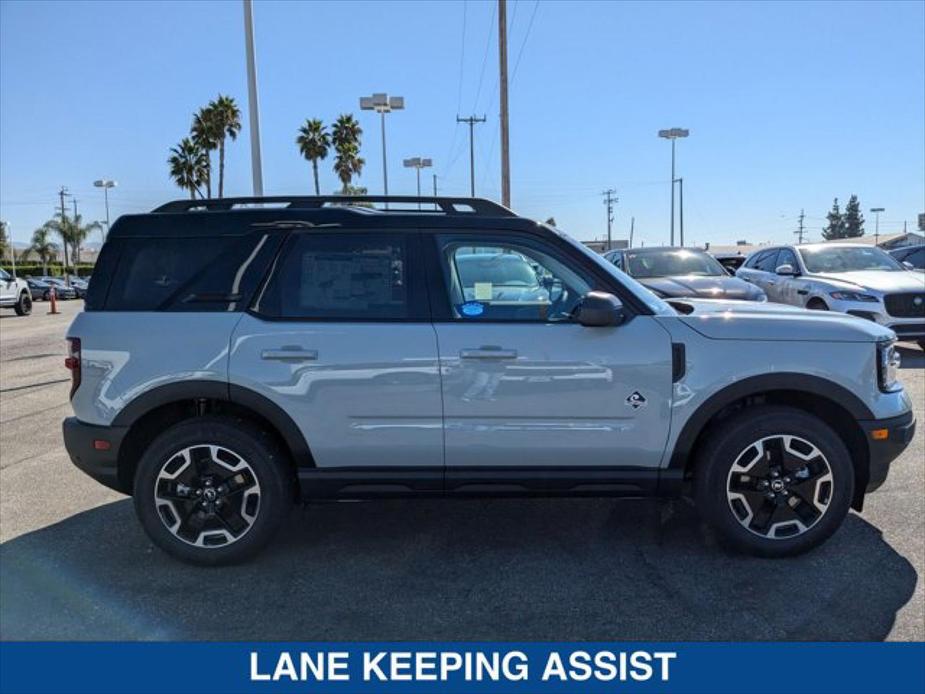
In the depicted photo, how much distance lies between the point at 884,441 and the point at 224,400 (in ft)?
11.1

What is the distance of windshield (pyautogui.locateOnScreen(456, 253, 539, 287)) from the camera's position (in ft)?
12.6

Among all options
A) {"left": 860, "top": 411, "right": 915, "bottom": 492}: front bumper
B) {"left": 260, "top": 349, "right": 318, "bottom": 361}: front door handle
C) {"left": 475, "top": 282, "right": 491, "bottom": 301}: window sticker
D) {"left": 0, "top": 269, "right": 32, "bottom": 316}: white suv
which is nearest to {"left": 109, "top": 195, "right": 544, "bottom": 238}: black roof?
{"left": 475, "top": 282, "right": 491, "bottom": 301}: window sticker

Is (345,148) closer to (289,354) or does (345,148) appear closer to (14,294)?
(14,294)

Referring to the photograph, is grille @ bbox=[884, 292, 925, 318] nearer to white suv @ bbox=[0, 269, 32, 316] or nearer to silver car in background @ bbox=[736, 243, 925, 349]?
silver car in background @ bbox=[736, 243, 925, 349]

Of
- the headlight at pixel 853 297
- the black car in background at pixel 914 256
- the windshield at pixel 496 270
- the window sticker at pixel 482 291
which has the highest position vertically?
the black car in background at pixel 914 256

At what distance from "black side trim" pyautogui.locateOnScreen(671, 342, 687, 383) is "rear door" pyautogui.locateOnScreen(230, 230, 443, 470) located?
1.19 meters

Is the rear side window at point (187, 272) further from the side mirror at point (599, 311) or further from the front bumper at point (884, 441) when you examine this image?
the front bumper at point (884, 441)

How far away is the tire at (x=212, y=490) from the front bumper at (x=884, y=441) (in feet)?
9.91

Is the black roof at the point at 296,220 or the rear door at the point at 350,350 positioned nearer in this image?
the rear door at the point at 350,350

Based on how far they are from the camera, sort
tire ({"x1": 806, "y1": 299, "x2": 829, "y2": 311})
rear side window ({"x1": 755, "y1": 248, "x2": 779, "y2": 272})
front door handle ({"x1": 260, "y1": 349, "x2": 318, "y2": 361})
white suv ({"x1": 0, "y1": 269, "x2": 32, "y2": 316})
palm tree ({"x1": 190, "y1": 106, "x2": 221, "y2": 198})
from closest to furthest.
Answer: front door handle ({"x1": 260, "y1": 349, "x2": 318, "y2": 361})
tire ({"x1": 806, "y1": 299, "x2": 829, "y2": 311})
rear side window ({"x1": 755, "y1": 248, "x2": 779, "y2": 272})
white suv ({"x1": 0, "y1": 269, "x2": 32, "y2": 316})
palm tree ({"x1": 190, "y1": 106, "x2": 221, "y2": 198})

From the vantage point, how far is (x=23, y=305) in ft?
81.8

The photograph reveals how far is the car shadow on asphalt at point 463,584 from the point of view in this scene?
3.17 metres

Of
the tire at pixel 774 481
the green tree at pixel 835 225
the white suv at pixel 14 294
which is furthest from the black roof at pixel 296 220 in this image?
the green tree at pixel 835 225

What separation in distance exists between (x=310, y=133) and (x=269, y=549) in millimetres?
50585
